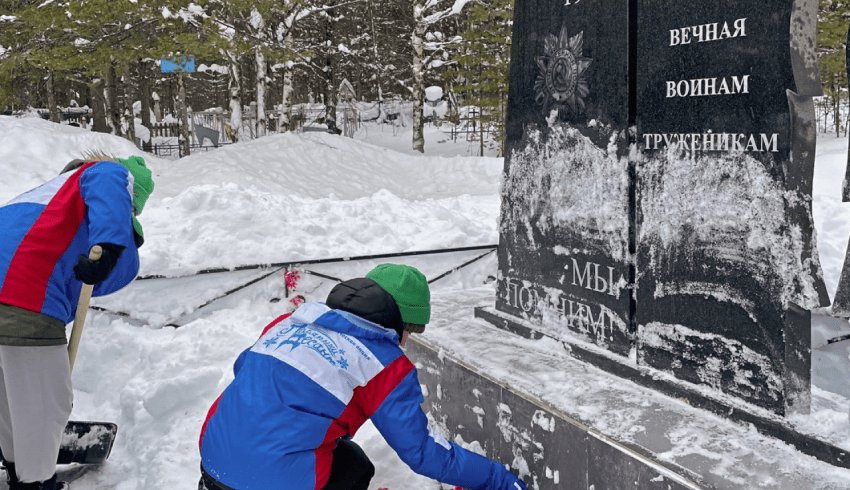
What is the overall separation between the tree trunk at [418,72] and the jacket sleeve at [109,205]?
17746 mm

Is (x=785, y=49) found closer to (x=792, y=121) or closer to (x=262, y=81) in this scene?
(x=792, y=121)

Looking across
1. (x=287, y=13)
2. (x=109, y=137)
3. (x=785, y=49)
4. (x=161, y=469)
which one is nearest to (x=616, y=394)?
(x=785, y=49)

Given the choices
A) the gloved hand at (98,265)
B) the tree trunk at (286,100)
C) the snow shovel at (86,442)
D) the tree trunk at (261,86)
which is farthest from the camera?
the tree trunk at (286,100)

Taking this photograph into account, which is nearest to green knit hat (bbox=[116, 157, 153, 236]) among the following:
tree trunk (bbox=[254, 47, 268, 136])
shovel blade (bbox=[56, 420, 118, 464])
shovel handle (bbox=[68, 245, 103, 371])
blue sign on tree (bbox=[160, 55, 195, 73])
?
shovel handle (bbox=[68, 245, 103, 371])

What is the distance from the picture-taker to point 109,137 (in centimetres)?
1591

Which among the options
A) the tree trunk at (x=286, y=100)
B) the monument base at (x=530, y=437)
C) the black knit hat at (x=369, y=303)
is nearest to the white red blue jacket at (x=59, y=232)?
the black knit hat at (x=369, y=303)

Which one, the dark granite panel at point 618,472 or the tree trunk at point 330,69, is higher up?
the tree trunk at point 330,69

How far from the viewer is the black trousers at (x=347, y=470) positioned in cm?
280

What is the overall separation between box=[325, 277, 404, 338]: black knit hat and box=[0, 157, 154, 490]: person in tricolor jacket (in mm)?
1426

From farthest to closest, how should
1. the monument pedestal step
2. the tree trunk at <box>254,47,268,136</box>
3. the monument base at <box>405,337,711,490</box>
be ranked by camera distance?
the tree trunk at <box>254,47,268,136</box>, the monument base at <box>405,337,711,490</box>, the monument pedestal step

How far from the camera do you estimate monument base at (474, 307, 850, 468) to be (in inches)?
110

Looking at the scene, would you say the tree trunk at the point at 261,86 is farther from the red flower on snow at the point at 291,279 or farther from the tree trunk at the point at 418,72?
the red flower on snow at the point at 291,279

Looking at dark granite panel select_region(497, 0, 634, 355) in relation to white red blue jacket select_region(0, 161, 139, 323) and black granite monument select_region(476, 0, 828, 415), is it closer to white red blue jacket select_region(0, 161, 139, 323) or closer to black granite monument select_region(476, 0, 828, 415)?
black granite monument select_region(476, 0, 828, 415)

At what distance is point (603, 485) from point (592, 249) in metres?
1.37
